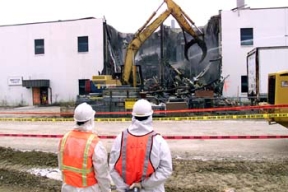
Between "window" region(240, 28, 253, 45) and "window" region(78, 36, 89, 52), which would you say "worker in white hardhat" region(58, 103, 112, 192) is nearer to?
"window" region(240, 28, 253, 45)

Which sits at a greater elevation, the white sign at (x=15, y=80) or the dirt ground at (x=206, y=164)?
the white sign at (x=15, y=80)

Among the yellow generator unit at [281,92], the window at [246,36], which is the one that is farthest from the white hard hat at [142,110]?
the window at [246,36]

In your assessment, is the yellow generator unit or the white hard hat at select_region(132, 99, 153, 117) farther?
the yellow generator unit

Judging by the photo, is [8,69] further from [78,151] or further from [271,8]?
[78,151]

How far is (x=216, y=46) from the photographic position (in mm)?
33344

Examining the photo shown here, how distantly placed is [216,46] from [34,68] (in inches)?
674

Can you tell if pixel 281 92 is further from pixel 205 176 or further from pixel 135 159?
pixel 135 159

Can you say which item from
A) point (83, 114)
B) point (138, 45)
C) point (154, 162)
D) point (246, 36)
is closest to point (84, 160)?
point (83, 114)

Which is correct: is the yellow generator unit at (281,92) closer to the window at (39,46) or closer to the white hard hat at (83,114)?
the white hard hat at (83,114)

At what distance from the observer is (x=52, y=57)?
36.4 meters

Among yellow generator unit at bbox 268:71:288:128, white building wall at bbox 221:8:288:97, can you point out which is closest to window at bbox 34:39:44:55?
white building wall at bbox 221:8:288:97

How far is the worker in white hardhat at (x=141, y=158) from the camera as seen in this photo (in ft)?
11.8

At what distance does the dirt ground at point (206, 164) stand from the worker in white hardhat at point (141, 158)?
3.35m

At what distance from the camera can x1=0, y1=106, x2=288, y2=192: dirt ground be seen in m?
7.18
